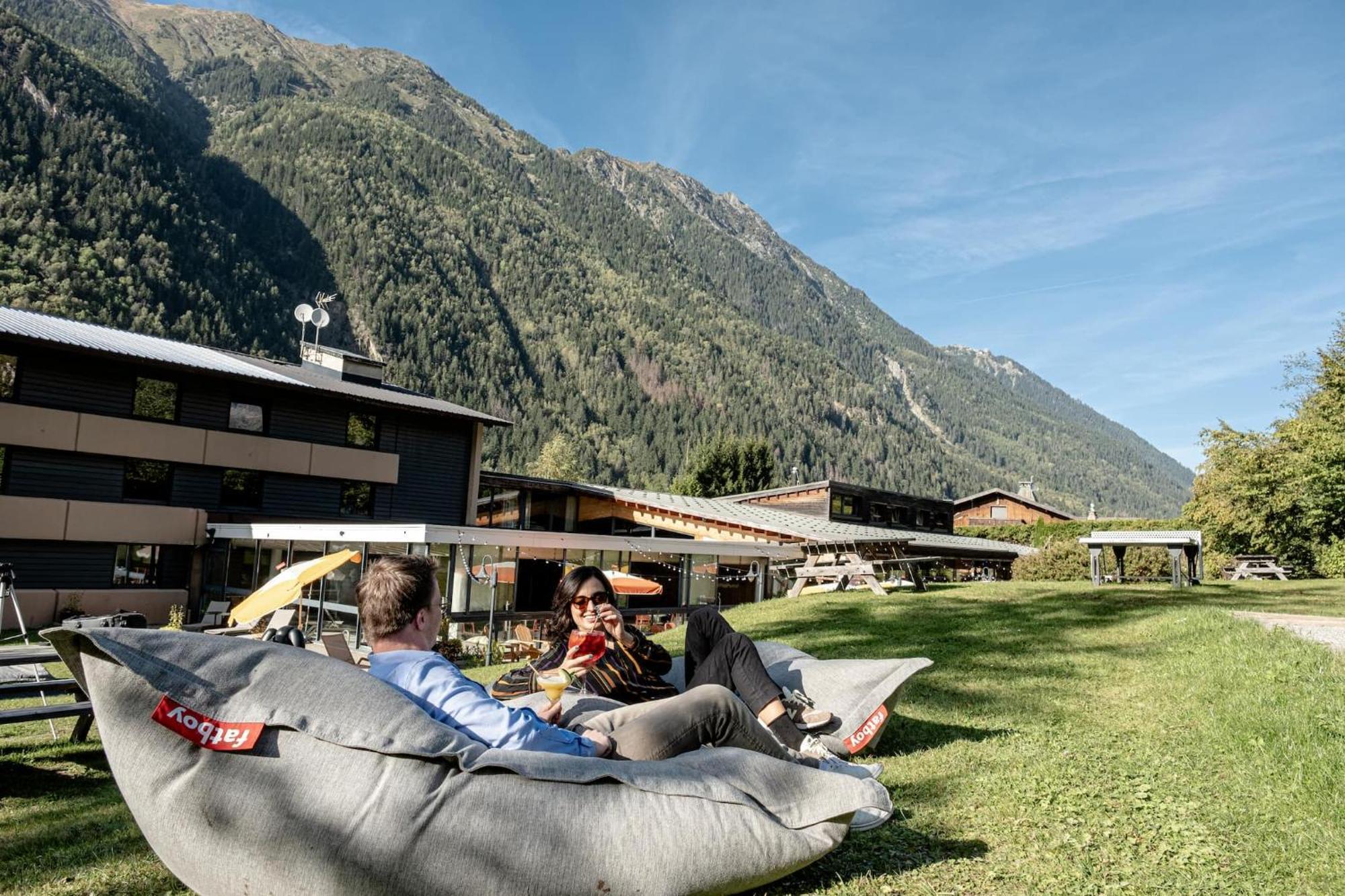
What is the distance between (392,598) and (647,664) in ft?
6.67

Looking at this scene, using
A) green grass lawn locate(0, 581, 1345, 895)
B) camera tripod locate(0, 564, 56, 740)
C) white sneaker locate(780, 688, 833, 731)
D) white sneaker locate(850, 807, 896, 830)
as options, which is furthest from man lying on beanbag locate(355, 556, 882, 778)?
camera tripod locate(0, 564, 56, 740)

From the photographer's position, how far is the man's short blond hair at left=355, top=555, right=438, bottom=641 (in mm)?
3307

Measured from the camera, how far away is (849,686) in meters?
5.57

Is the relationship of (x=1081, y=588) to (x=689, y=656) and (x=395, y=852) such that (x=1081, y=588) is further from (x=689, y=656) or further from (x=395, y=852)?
(x=395, y=852)

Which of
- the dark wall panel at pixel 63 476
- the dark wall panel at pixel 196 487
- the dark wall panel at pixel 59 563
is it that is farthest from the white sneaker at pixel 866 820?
the dark wall panel at pixel 196 487

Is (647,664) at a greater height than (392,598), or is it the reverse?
(392,598)

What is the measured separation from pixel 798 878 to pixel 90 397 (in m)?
21.9

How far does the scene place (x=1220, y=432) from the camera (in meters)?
33.1

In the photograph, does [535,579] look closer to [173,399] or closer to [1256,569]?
[173,399]

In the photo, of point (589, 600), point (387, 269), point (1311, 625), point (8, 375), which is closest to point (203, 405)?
point (8, 375)

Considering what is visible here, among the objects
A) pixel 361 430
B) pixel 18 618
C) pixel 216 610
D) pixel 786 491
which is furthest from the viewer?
pixel 786 491

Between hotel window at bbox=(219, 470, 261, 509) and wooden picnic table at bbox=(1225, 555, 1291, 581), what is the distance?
2572 cm

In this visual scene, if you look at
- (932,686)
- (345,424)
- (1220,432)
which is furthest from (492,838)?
(1220,432)

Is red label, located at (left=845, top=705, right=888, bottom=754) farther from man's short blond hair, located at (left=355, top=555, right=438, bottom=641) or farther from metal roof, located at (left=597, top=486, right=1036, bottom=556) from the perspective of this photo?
metal roof, located at (left=597, top=486, right=1036, bottom=556)
